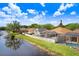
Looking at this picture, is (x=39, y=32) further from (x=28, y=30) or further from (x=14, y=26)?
(x=14, y=26)

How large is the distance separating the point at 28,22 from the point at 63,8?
0.31m

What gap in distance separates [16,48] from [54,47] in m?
0.32

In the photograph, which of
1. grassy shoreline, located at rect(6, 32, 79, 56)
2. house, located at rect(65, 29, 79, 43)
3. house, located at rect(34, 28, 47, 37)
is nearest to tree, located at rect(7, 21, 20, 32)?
grassy shoreline, located at rect(6, 32, 79, 56)

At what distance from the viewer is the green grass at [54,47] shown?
2.83 meters

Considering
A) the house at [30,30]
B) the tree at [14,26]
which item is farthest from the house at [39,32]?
the tree at [14,26]

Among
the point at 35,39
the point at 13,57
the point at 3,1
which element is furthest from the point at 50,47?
the point at 3,1

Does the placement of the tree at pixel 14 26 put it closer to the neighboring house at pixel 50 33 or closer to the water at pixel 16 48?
the water at pixel 16 48

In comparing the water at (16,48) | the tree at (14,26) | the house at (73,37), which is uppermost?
the tree at (14,26)

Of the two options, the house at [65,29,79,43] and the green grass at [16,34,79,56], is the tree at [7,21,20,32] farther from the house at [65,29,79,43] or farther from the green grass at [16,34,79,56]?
the house at [65,29,79,43]

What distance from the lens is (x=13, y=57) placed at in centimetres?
283

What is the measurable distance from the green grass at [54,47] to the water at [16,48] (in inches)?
1.7

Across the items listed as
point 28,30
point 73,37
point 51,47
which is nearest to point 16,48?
point 28,30

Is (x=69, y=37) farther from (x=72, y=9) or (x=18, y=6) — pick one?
(x=18, y=6)

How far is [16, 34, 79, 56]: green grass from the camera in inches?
111
